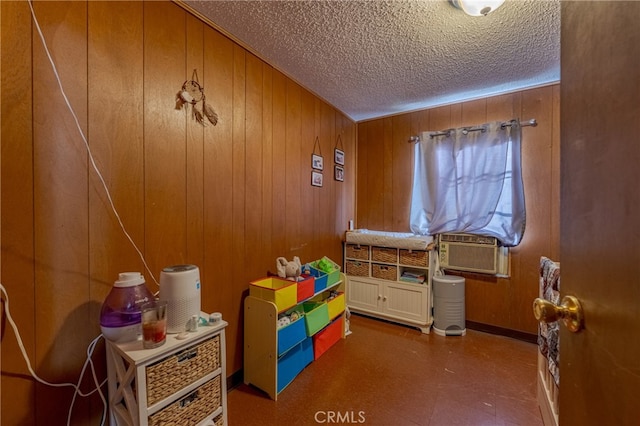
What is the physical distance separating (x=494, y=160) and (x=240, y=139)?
236cm

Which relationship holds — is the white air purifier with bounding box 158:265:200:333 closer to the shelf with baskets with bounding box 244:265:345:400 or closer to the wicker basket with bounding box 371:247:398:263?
the shelf with baskets with bounding box 244:265:345:400

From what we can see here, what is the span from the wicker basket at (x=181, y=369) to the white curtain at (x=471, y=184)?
2.40 m

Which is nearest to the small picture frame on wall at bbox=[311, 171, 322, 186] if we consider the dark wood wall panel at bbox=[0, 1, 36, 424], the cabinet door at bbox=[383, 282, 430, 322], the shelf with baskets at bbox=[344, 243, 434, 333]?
the shelf with baskets at bbox=[344, 243, 434, 333]

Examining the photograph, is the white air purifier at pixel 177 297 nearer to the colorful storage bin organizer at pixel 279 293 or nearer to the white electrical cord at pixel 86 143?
the white electrical cord at pixel 86 143

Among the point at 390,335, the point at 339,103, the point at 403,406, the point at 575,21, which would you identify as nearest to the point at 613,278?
the point at 575,21

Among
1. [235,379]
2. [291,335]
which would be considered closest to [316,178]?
[291,335]

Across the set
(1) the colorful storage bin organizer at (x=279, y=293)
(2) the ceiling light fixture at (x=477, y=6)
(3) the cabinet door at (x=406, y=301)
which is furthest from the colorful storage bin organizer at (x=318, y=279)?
(2) the ceiling light fixture at (x=477, y=6)

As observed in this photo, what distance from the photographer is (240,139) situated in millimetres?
1832

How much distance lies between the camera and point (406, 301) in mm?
2686

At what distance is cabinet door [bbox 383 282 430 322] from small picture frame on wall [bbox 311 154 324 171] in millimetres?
1446

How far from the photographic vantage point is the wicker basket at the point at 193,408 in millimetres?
1059

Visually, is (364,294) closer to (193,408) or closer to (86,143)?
(193,408)

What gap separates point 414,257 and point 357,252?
0.64m

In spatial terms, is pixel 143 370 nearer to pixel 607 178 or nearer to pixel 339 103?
pixel 607 178
